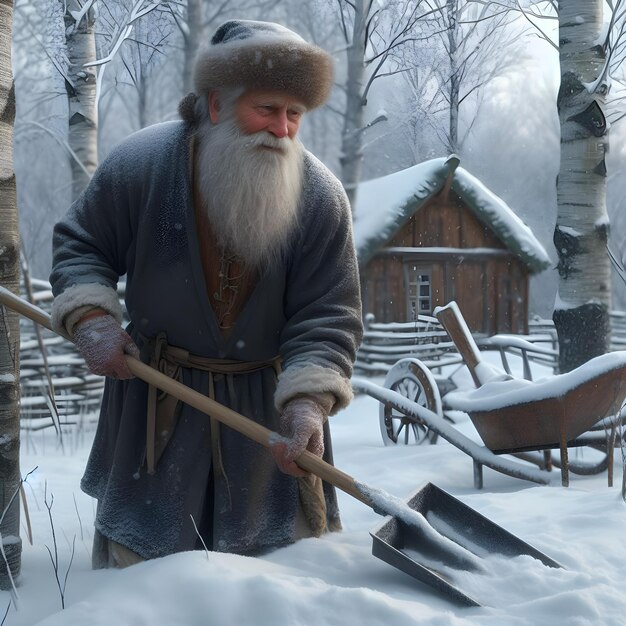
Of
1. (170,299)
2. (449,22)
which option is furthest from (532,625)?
(449,22)

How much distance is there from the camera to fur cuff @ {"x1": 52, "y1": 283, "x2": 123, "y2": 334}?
235cm

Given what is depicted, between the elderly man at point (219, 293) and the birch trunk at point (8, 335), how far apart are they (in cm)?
17

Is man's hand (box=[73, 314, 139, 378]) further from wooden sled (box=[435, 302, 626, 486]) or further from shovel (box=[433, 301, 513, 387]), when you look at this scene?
shovel (box=[433, 301, 513, 387])

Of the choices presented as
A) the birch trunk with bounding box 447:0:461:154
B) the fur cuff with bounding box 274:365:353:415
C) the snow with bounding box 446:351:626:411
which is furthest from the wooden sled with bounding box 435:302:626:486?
the birch trunk with bounding box 447:0:461:154

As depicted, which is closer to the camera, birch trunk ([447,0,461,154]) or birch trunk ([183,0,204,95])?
birch trunk ([447,0,461,154])

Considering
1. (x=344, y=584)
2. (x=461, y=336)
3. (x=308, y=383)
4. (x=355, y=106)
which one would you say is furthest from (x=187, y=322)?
(x=355, y=106)

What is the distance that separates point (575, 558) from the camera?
2.29 meters

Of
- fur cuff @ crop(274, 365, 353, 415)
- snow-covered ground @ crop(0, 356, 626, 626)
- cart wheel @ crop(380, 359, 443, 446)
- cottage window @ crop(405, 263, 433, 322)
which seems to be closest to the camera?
snow-covered ground @ crop(0, 356, 626, 626)

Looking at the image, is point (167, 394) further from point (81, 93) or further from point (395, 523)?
point (81, 93)

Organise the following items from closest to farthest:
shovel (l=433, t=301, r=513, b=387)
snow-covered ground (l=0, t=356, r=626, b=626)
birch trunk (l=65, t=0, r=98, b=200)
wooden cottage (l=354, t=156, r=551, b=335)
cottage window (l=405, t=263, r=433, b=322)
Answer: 1. snow-covered ground (l=0, t=356, r=626, b=626)
2. shovel (l=433, t=301, r=513, b=387)
3. birch trunk (l=65, t=0, r=98, b=200)
4. wooden cottage (l=354, t=156, r=551, b=335)
5. cottage window (l=405, t=263, r=433, b=322)

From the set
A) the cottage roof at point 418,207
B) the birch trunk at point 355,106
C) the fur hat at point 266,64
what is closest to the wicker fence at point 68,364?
the cottage roof at point 418,207

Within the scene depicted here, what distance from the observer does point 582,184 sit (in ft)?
18.6

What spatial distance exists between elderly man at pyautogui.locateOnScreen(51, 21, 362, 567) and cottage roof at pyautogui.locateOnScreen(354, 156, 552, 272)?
4.91 m

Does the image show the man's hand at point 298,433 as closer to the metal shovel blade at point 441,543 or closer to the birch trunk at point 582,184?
the metal shovel blade at point 441,543
